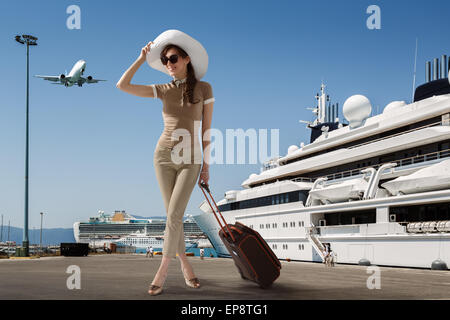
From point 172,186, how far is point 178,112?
31.8 inches

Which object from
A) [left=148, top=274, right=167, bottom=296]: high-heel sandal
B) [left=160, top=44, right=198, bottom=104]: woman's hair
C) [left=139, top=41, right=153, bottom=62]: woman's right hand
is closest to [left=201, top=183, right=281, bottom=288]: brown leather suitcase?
[left=148, top=274, right=167, bottom=296]: high-heel sandal

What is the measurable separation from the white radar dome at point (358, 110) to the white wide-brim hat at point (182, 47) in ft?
76.1

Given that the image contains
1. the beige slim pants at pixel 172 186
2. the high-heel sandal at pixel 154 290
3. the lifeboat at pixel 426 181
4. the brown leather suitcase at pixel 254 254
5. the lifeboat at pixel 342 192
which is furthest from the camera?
the lifeboat at pixel 342 192

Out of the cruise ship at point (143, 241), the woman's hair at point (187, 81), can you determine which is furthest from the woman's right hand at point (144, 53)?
the cruise ship at point (143, 241)

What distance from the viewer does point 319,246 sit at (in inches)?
939

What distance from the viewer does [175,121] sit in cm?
487

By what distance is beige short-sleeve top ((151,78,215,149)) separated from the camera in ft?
15.9

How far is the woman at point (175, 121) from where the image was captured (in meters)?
4.80

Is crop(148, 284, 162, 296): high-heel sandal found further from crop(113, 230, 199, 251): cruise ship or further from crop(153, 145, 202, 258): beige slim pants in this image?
crop(113, 230, 199, 251): cruise ship

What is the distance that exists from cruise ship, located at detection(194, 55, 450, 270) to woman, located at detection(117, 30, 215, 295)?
47.6ft

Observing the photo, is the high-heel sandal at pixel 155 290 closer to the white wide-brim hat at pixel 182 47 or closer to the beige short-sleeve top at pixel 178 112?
the beige short-sleeve top at pixel 178 112
